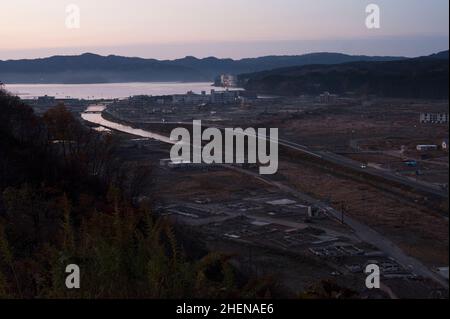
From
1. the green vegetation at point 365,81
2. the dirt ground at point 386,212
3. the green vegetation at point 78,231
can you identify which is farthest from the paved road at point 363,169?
the green vegetation at point 365,81

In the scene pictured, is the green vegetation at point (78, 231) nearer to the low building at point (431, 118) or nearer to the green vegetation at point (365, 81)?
the low building at point (431, 118)

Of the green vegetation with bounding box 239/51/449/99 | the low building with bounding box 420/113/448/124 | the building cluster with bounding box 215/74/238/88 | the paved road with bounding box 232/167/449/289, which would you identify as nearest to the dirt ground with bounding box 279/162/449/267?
the paved road with bounding box 232/167/449/289

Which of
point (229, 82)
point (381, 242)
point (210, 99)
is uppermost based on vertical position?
point (229, 82)

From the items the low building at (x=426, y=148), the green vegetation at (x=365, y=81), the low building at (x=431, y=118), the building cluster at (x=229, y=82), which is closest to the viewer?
the low building at (x=426, y=148)

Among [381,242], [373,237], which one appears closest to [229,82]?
[373,237]

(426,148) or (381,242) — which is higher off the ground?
(426,148)

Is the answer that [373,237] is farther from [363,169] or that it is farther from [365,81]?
[365,81]

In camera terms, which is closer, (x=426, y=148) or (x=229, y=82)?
(x=426, y=148)

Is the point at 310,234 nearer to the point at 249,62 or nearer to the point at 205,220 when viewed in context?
the point at 205,220

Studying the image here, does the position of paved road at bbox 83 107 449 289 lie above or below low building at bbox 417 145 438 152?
below

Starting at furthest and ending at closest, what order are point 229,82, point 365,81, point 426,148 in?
1. point 229,82
2. point 365,81
3. point 426,148

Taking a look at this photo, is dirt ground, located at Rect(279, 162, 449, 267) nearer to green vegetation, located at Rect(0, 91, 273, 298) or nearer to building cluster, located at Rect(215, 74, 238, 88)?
green vegetation, located at Rect(0, 91, 273, 298)
